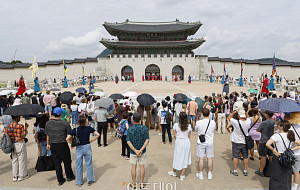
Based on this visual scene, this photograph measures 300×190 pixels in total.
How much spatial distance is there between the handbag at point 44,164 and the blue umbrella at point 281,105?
5589mm

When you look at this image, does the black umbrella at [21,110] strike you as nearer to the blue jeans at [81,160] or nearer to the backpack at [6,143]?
the backpack at [6,143]

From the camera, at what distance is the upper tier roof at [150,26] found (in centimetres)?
4116

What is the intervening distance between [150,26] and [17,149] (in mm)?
46270

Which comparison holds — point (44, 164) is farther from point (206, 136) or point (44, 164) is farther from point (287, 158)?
point (287, 158)

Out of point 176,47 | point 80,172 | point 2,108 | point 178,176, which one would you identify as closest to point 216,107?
point 178,176

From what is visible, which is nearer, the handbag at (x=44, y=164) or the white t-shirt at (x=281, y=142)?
the white t-shirt at (x=281, y=142)

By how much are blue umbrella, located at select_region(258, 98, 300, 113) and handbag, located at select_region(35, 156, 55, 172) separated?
559 centimetres

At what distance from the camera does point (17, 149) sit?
4.14 meters

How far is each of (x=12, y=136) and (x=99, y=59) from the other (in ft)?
124

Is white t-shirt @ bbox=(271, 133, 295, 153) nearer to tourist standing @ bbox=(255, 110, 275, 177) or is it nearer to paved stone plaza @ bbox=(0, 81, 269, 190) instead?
tourist standing @ bbox=(255, 110, 275, 177)

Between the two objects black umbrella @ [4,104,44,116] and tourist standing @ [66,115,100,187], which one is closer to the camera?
tourist standing @ [66,115,100,187]

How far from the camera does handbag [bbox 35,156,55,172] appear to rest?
4.19 metres

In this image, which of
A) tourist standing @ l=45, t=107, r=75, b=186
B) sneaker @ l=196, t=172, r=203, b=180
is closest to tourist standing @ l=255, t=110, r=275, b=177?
sneaker @ l=196, t=172, r=203, b=180

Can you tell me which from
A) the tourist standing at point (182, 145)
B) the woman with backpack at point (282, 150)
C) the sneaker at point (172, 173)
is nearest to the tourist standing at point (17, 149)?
the sneaker at point (172, 173)
